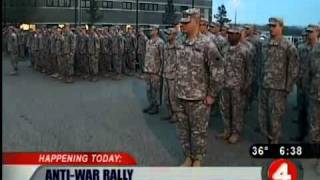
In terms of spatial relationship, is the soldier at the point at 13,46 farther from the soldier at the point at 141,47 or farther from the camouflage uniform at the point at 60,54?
the soldier at the point at 141,47

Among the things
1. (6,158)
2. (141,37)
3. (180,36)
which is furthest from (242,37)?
(6,158)

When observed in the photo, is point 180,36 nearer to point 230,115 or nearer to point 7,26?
point 230,115

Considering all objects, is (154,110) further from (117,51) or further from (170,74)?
(117,51)

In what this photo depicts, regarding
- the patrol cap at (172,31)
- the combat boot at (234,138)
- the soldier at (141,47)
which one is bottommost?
the combat boot at (234,138)

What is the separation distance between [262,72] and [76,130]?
2.88 ft

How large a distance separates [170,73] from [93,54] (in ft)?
1.40

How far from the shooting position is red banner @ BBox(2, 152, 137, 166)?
5.78 ft

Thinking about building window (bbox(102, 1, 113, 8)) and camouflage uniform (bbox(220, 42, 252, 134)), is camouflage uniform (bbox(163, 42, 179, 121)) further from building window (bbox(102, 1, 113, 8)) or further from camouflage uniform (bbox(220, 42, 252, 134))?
building window (bbox(102, 1, 113, 8))

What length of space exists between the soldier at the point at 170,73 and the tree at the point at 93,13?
14.6 inches

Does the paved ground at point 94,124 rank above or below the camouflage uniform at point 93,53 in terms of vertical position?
below

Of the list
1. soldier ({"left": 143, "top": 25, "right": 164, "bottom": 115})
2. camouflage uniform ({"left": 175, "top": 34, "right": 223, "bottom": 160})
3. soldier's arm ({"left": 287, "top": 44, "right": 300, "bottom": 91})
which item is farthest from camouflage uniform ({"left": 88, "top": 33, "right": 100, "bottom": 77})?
soldier's arm ({"left": 287, "top": 44, "right": 300, "bottom": 91})

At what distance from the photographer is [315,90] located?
1.80 metres

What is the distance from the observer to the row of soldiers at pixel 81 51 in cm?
173

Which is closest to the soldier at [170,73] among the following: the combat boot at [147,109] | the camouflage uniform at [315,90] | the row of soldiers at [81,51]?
the combat boot at [147,109]
